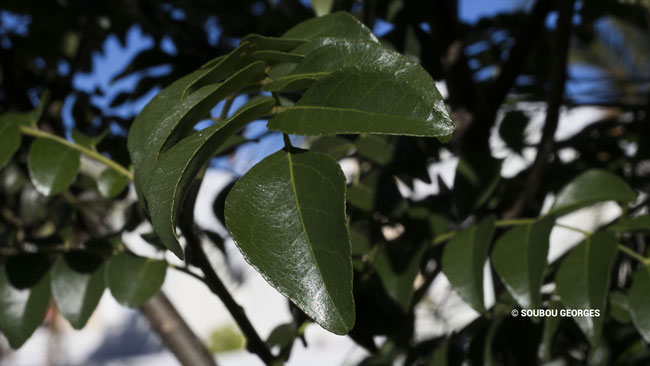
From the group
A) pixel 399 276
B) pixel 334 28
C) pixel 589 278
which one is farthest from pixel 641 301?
pixel 334 28

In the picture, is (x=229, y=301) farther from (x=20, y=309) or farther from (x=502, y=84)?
(x=502, y=84)

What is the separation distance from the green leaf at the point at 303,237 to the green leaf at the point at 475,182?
0.73 feet

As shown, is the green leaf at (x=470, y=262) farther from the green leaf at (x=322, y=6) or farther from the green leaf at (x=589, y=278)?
the green leaf at (x=322, y=6)

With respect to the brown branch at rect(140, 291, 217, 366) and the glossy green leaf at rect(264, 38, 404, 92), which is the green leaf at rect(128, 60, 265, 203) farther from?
the brown branch at rect(140, 291, 217, 366)

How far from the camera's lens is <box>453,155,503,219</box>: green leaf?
1.40 feet

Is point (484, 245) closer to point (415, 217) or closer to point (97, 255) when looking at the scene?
point (415, 217)

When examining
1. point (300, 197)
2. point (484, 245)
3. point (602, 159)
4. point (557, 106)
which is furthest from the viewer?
point (602, 159)

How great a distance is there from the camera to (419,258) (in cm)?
39

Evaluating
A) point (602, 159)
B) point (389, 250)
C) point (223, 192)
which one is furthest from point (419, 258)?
point (602, 159)

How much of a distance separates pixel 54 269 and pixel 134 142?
176 millimetres

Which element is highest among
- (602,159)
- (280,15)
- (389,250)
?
(280,15)

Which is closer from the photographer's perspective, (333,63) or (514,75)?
(333,63)

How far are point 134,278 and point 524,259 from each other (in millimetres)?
247

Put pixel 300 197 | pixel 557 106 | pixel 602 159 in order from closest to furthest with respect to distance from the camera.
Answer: pixel 300 197
pixel 557 106
pixel 602 159
